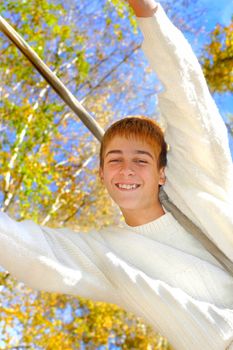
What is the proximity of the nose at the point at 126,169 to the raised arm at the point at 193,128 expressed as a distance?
0.72 ft

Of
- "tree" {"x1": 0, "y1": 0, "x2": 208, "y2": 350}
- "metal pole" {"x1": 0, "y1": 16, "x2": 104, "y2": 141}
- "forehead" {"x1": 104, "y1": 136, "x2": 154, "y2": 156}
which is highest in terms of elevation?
"metal pole" {"x1": 0, "y1": 16, "x2": 104, "y2": 141}

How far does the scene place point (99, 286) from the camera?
214cm

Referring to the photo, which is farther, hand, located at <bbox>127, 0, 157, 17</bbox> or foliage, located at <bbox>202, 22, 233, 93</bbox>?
foliage, located at <bbox>202, 22, 233, 93</bbox>

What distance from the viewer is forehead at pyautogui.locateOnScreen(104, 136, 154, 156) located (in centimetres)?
230

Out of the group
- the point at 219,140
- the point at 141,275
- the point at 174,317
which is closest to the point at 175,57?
the point at 219,140

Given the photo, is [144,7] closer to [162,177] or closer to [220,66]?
[162,177]

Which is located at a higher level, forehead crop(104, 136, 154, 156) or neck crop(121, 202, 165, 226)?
forehead crop(104, 136, 154, 156)

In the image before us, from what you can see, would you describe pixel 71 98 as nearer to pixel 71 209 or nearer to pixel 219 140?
pixel 219 140

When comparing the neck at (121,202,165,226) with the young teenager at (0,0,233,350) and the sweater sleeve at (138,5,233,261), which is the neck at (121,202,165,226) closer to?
the young teenager at (0,0,233,350)

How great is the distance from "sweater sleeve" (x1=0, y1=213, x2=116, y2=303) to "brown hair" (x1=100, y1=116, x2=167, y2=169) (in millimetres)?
429

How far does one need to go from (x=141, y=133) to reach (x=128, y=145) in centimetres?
9

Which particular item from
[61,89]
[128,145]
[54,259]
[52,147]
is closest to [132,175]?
[128,145]

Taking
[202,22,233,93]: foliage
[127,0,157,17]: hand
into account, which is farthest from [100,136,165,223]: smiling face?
[202,22,233,93]: foliage

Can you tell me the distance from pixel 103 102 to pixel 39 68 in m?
9.70
